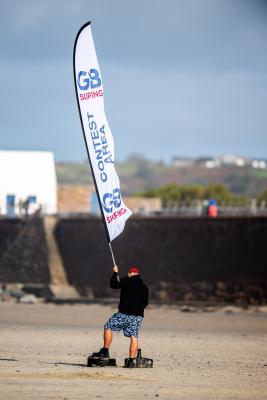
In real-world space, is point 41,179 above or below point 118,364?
above

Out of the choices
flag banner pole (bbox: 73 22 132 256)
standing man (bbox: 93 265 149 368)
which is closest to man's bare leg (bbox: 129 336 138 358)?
standing man (bbox: 93 265 149 368)

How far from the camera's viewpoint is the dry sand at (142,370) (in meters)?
17.0

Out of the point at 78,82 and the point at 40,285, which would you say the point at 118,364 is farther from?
the point at 40,285

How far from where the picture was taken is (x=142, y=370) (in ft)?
64.7

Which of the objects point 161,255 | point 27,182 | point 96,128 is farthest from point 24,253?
point 96,128

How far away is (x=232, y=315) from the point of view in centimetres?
4588

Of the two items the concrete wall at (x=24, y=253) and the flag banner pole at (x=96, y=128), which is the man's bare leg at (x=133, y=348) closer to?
the flag banner pole at (x=96, y=128)

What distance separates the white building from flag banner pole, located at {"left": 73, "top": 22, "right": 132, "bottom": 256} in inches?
1628

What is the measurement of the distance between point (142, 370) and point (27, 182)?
169 feet

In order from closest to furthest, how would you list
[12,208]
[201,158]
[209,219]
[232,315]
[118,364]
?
[118,364] < [232,315] < [209,219] < [12,208] < [201,158]

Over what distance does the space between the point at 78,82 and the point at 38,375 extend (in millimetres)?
4744

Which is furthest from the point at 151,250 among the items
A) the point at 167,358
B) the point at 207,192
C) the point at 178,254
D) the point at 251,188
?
the point at 251,188

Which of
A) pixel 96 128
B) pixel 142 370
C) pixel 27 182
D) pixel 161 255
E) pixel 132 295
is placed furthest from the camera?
pixel 27 182

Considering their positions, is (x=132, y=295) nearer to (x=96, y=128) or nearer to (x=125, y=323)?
(x=125, y=323)
